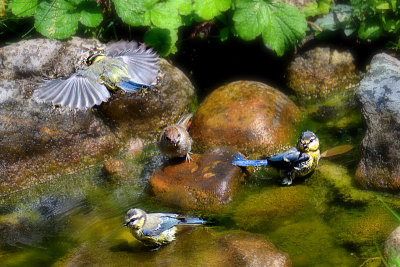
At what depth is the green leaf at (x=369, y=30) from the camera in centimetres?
679

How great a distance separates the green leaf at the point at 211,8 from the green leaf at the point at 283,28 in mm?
581

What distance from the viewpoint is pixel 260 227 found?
181 inches

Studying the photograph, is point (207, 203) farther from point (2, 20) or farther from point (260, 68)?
point (2, 20)

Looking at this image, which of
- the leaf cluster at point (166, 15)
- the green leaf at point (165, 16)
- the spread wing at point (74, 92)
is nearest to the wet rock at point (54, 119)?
the leaf cluster at point (166, 15)

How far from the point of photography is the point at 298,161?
504 centimetres

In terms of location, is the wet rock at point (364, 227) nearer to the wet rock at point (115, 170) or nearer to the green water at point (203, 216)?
the green water at point (203, 216)

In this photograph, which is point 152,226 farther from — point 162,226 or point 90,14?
point 90,14

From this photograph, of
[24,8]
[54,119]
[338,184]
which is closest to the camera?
[338,184]

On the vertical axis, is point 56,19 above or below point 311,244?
above

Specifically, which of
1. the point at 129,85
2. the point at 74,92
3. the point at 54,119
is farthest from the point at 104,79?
the point at 54,119

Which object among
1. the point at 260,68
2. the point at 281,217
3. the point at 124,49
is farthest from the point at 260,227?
the point at 260,68

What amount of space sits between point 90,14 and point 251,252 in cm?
379

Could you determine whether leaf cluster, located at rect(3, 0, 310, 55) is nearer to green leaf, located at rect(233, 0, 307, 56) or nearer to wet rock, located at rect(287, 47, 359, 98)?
green leaf, located at rect(233, 0, 307, 56)

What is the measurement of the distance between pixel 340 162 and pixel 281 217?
121 cm
